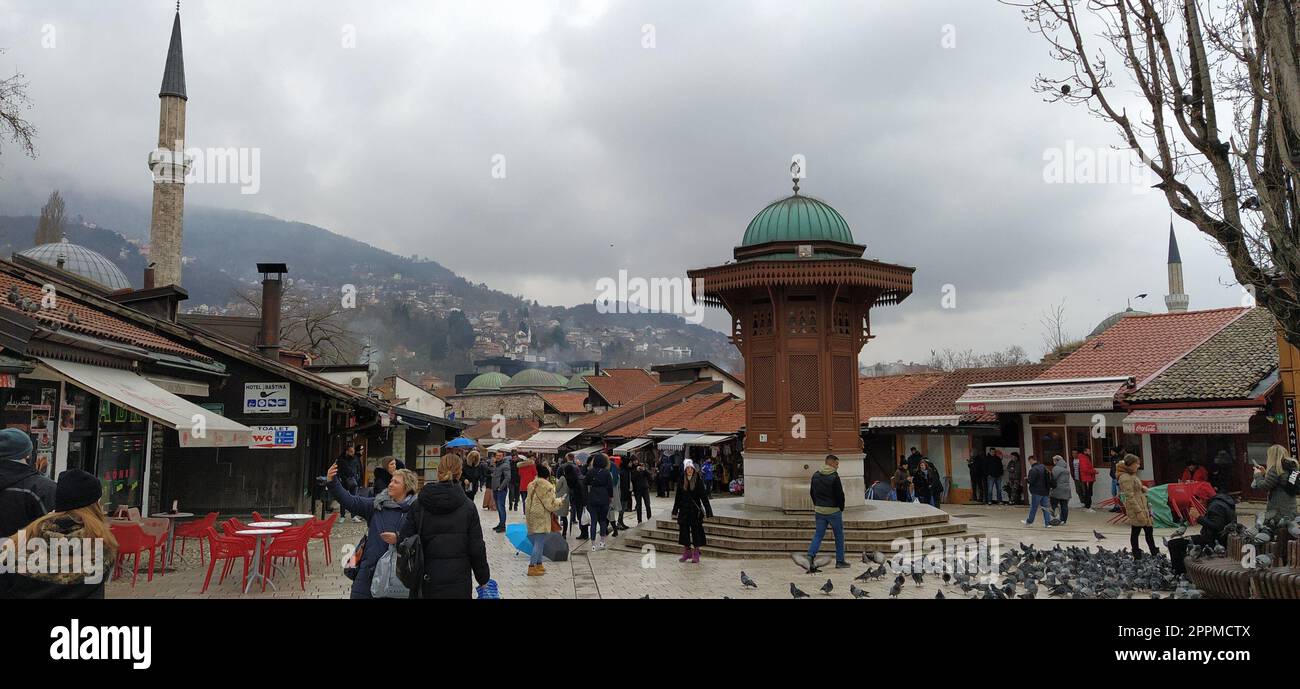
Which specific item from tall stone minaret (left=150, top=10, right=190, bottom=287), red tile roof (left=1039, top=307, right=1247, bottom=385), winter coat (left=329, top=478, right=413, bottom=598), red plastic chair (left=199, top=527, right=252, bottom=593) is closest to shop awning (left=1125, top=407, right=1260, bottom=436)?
red tile roof (left=1039, top=307, right=1247, bottom=385)

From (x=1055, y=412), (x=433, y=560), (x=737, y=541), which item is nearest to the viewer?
(x=433, y=560)

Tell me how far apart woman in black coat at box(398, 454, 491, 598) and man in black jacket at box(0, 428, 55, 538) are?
6.52 ft

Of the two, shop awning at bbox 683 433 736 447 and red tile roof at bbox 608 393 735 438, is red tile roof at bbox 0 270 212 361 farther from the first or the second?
red tile roof at bbox 608 393 735 438

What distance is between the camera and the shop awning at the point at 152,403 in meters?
9.18

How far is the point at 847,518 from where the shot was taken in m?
13.0

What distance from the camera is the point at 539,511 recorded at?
35.4ft

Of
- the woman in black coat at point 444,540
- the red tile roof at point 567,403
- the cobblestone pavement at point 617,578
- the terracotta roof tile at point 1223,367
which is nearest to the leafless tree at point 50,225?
the red tile roof at point 567,403

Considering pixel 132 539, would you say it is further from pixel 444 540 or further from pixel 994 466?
pixel 994 466

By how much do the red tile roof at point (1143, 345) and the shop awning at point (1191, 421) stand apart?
180 cm

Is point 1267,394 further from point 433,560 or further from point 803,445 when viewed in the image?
point 433,560

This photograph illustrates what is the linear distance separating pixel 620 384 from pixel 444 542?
47278 millimetres
